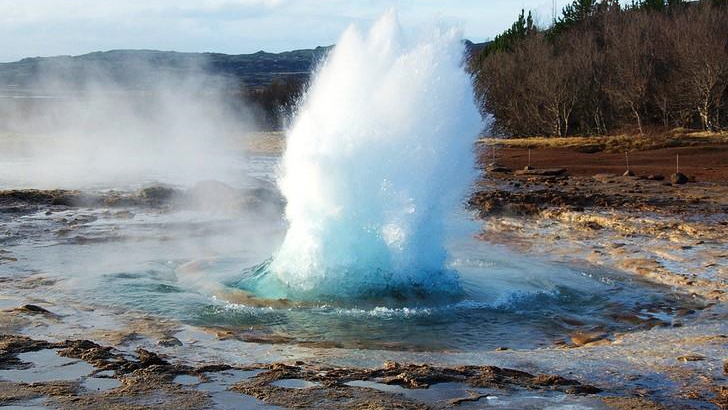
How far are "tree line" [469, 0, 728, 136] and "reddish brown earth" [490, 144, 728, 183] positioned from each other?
4106 millimetres

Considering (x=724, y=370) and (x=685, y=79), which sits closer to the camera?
(x=724, y=370)

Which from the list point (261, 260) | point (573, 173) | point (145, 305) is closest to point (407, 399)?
point (145, 305)

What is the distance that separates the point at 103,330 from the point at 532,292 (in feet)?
13.8

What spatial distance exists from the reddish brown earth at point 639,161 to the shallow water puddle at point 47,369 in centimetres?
1668

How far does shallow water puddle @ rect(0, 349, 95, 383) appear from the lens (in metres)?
4.87

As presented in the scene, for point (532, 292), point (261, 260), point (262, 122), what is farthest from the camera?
point (262, 122)

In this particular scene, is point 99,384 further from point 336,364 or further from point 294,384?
point 336,364

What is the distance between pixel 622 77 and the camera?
36.2 metres

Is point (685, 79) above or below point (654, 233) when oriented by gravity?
above

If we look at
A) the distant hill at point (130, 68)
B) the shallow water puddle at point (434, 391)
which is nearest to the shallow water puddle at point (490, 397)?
the shallow water puddle at point (434, 391)

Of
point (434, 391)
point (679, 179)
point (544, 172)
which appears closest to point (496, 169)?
point (544, 172)

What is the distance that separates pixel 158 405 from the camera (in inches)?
171

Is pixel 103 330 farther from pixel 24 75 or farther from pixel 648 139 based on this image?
pixel 24 75

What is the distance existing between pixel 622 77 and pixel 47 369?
113 ft
